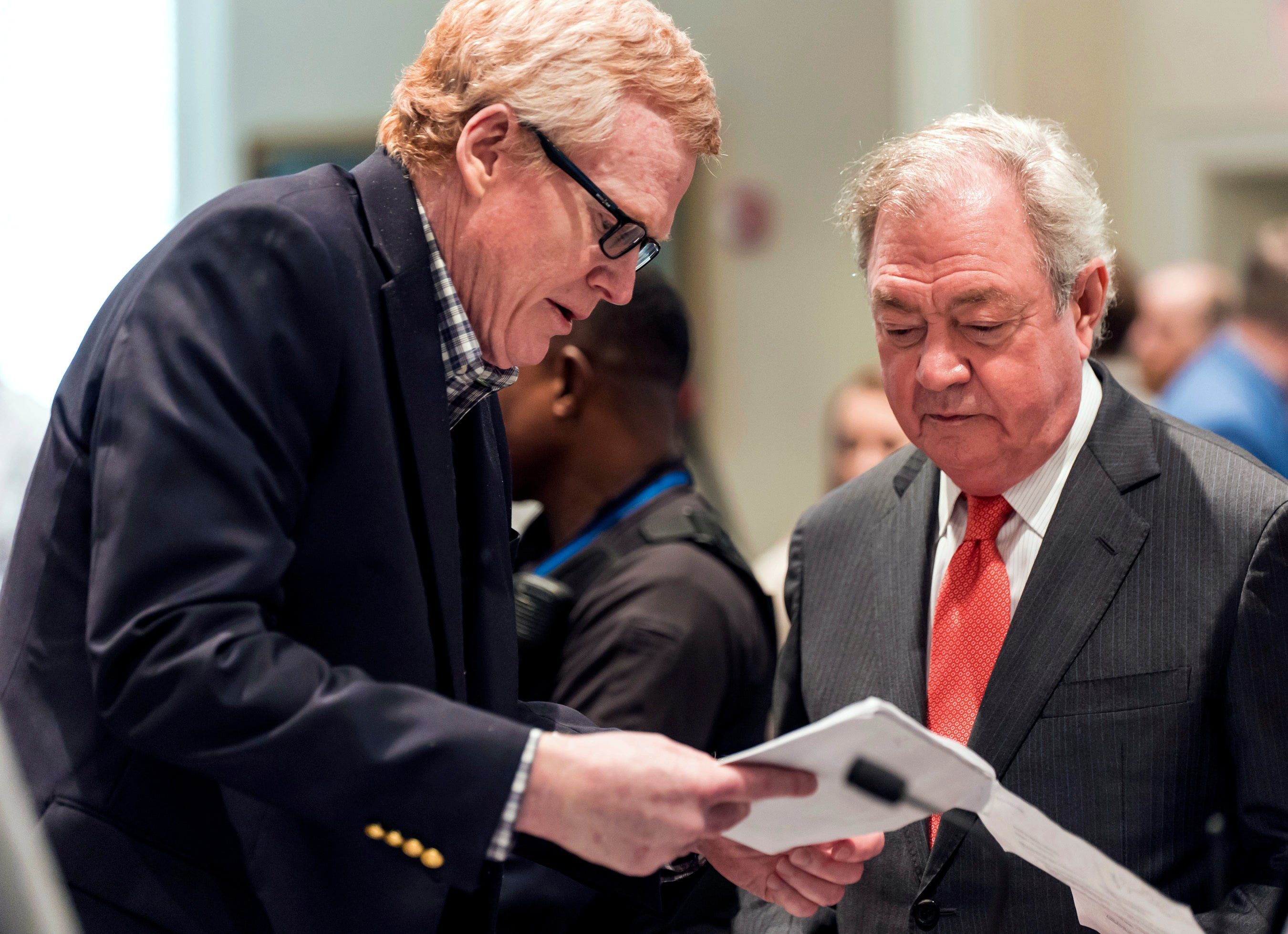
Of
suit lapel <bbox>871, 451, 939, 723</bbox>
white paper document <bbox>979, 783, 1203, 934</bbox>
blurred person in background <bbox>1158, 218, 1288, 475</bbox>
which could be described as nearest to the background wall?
blurred person in background <bbox>1158, 218, 1288, 475</bbox>

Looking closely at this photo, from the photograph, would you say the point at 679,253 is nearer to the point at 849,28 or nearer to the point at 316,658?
the point at 849,28

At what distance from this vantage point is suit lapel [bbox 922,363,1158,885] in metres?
1.56

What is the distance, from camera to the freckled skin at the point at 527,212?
1359mm

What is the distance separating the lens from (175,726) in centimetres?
109

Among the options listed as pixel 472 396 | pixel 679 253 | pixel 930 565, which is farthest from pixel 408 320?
pixel 679 253

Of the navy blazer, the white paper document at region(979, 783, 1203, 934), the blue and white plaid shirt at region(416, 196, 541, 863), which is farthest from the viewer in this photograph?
the blue and white plaid shirt at region(416, 196, 541, 863)

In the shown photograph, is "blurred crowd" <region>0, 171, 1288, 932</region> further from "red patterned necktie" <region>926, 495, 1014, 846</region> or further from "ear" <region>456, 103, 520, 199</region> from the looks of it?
"ear" <region>456, 103, 520, 199</region>

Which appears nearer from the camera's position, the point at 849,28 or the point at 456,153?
the point at 456,153

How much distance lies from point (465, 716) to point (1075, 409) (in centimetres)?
92

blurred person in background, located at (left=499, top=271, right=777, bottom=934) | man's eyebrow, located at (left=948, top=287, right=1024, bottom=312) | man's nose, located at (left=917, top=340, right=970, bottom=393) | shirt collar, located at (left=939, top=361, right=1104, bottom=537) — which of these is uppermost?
man's eyebrow, located at (left=948, top=287, right=1024, bottom=312)

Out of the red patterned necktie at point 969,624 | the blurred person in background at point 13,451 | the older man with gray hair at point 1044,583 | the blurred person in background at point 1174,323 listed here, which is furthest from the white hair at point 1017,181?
the blurred person in background at point 1174,323

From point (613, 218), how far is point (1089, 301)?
26.6 inches

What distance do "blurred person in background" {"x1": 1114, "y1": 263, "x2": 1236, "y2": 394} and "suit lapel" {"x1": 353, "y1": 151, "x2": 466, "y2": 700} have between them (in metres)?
4.02

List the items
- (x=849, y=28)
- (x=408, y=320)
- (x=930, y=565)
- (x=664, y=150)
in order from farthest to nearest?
Answer: 1. (x=849, y=28)
2. (x=930, y=565)
3. (x=664, y=150)
4. (x=408, y=320)
